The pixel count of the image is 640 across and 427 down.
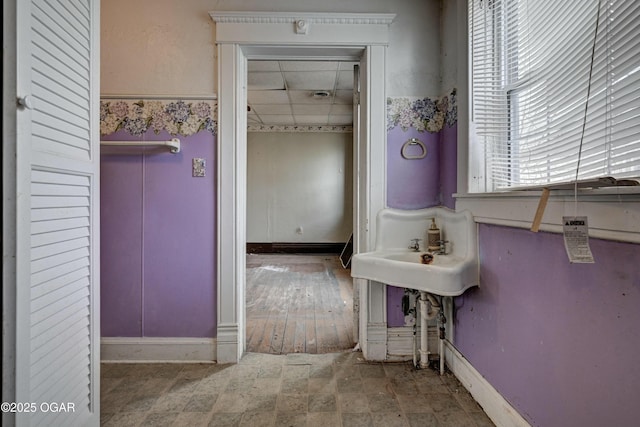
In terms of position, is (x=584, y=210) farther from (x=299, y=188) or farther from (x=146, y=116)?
(x=299, y=188)

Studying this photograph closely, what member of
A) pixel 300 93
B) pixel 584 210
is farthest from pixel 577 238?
pixel 300 93

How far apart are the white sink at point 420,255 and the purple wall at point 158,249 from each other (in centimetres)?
105

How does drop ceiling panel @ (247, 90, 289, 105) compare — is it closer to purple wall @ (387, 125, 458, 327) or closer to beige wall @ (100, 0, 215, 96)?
beige wall @ (100, 0, 215, 96)

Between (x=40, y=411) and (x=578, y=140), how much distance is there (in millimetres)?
1925

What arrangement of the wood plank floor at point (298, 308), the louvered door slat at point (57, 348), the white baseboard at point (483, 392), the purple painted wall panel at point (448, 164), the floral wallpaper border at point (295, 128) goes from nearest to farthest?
the louvered door slat at point (57, 348) < the white baseboard at point (483, 392) < the purple painted wall panel at point (448, 164) < the wood plank floor at point (298, 308) < the floral wallpaper border at point (295, 128)

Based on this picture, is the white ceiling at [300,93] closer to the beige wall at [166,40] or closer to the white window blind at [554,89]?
the beige wall at [166,40]

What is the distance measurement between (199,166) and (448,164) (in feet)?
5.12

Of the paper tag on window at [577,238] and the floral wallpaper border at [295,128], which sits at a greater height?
the floral wallpaper border at [295,128]

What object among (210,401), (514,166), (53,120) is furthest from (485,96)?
(210,401)

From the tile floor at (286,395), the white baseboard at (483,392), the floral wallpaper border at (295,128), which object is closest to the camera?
the white baseboard at (483,392)

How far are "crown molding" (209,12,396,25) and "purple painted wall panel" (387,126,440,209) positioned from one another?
69 cm

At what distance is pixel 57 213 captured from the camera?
3.50 ft

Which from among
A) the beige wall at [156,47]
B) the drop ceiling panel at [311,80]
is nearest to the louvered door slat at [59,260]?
the beige wall at [156,47]

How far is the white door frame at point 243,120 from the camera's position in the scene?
2018mm
